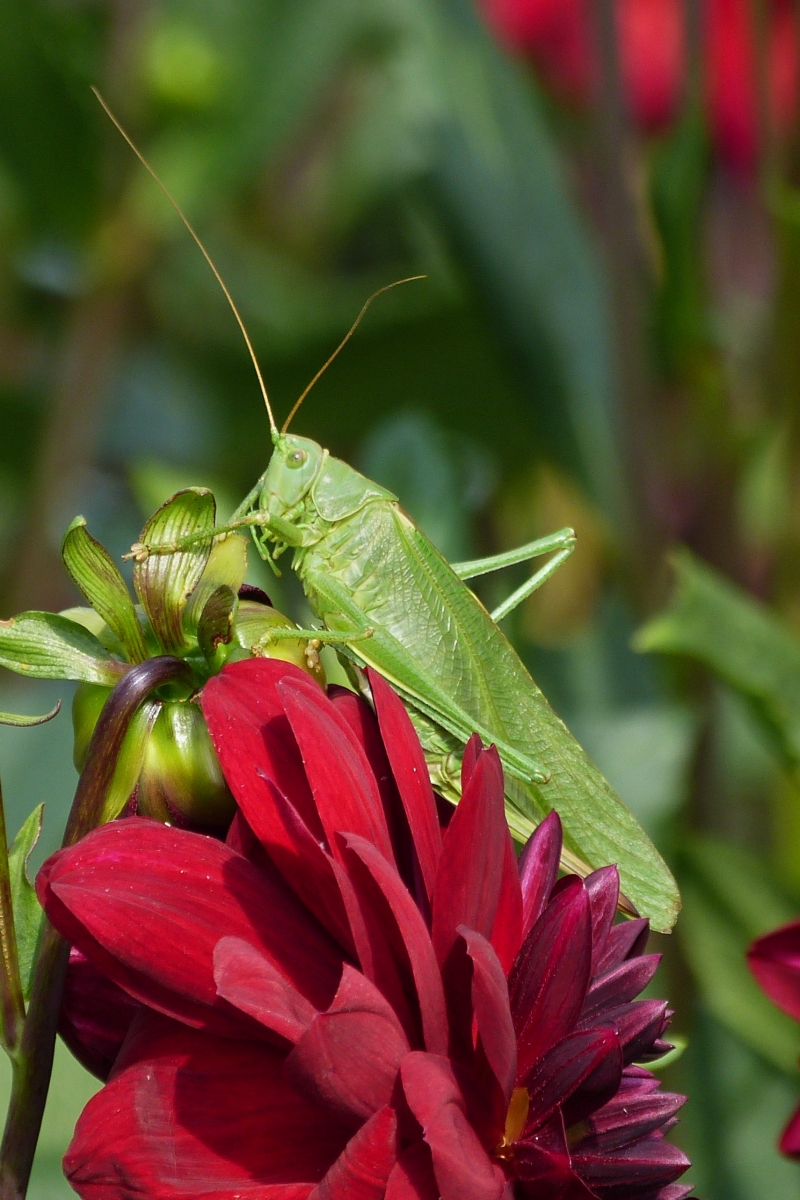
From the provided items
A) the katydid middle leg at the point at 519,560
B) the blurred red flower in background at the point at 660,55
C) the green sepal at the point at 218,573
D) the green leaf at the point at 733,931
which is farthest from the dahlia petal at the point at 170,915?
the blurred red flower in background at the point at 660,55

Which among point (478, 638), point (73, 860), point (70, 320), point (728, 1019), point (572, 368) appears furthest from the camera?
point (70, 320)

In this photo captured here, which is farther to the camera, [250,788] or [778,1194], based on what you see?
[778,1194]

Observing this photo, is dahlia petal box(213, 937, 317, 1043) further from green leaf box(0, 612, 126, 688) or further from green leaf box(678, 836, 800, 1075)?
green leaf box(678, 836, 800, 1075)

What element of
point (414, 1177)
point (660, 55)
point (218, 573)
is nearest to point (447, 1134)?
point (414, 1177)

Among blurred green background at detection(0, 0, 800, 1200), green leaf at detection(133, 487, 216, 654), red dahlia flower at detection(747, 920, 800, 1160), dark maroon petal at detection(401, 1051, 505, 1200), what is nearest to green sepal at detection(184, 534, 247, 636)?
green leaf at detection(133, 487, 216, 654)

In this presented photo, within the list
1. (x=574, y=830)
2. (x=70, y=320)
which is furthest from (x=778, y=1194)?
(x=70, y=320)

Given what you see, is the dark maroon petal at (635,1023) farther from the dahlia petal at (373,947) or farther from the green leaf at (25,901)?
the green leaf at (25,901)

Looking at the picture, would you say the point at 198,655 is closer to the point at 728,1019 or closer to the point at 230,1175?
the point at 230,1175
